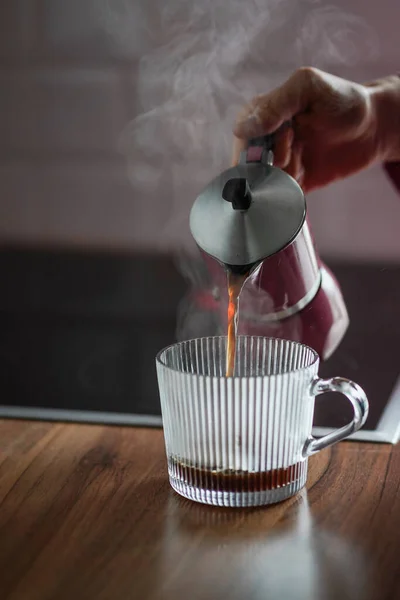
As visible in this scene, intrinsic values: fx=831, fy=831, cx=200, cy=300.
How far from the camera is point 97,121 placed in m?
1.09

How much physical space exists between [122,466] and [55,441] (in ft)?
0.23

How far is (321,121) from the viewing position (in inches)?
27.4

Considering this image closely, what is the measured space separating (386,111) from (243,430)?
0.37 meters

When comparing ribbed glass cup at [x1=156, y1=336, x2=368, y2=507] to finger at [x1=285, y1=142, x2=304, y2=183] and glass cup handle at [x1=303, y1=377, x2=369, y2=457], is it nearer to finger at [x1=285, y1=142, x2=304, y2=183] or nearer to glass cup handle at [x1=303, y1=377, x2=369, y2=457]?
glass cup handle at [x1=303, y1=377, x2=369, y2=457]

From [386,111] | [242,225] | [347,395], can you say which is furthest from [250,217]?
[386,111]

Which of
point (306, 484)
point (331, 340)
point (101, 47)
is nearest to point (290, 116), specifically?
point (331, 340)

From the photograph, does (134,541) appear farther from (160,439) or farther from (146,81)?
(146,81)

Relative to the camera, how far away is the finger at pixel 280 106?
69 centimetres

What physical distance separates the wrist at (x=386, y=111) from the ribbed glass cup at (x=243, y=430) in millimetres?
311

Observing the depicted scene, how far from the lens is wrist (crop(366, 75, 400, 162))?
729 millimetres

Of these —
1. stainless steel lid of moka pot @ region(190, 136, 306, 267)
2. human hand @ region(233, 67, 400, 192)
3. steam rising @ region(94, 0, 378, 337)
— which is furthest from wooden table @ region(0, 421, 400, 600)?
steam rising @ region(94, 0, 378, 337)

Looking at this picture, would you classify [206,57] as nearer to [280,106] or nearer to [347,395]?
[280,106]

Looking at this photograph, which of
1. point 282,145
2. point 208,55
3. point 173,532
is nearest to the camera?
point 173,532

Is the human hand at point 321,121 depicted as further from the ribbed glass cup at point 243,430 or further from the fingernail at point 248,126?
the ribbed glass cup at point 243,430
